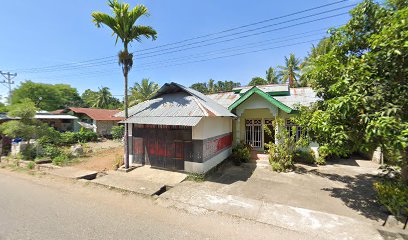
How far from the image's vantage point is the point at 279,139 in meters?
9.77

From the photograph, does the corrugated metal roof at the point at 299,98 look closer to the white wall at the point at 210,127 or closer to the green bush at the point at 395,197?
the white wall at the point at 210,127

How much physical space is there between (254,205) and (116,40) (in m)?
8.95

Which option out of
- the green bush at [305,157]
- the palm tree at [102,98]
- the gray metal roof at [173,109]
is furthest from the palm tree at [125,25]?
the palm tree at [102,98]

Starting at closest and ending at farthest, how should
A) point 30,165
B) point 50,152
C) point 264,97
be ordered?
point 30,165 → point 264,97 → point 50,152

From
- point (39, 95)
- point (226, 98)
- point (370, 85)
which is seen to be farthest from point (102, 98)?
point (370, 85)

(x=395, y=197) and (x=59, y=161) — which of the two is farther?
(x=59, y=161)

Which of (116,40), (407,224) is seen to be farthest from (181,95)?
(407,224)

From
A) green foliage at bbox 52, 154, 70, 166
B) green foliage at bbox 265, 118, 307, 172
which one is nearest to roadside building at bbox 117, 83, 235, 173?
green foliage at bbox 265, 118, 307, 172

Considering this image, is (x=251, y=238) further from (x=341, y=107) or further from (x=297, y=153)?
(x=297, y=153)

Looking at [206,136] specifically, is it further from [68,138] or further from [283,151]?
[68,138]

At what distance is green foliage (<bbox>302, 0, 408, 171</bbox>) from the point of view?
→ 3.92 m

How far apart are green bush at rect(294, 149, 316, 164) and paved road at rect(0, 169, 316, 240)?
7257 mm

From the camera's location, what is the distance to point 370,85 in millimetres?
4453

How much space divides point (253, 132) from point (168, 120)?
7.15 metres
